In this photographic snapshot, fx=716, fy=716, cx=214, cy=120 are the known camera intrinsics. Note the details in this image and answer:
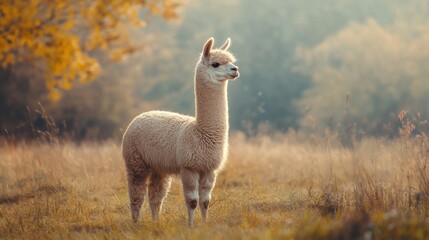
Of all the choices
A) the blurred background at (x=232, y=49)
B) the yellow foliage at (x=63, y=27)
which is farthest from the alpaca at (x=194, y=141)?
the yellow foliage at (x=63, y=27)

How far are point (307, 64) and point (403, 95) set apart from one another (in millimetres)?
9066

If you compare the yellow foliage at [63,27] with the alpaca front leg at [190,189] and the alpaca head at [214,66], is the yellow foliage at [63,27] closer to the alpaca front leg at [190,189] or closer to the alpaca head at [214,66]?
the alpaca head at [214,66]

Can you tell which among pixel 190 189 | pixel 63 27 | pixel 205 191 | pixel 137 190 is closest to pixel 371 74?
pixel 63 27

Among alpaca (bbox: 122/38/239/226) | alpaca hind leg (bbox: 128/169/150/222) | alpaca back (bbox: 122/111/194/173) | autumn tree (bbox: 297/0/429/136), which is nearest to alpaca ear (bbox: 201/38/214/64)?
alpaca (bbox: 122/38/239/226)

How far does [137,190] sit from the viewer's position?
27.0 feet

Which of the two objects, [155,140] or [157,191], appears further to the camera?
[157,191]

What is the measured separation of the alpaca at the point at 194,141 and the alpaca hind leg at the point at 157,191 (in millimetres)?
69

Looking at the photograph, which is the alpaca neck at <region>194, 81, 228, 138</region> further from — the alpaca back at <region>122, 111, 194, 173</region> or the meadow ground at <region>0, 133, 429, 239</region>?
the meadow ground at <region>0, 133, 429, 239</region>

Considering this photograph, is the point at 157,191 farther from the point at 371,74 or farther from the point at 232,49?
the point at 232,49

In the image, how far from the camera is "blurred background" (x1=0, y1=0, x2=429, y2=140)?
1391cm

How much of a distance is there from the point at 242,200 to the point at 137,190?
5.01 feet

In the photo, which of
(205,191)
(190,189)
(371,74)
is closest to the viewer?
(190,189)

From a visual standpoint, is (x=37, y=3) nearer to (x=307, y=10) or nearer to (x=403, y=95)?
(x=403, y=95)

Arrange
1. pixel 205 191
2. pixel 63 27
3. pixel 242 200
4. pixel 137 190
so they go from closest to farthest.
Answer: pixel 205 191 < pixel 137 190 < pixel 242 200 < pixel 63 27
